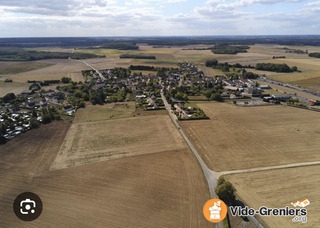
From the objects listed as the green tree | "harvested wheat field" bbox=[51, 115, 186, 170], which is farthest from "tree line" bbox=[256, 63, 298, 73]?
the green tree

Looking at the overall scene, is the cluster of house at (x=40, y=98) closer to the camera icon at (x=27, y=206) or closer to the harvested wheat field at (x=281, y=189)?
the camera icon at (x=27, y=206)

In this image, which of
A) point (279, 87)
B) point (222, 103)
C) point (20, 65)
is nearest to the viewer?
point (222, 103)

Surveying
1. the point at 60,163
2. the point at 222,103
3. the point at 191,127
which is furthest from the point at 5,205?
the point at 222,103

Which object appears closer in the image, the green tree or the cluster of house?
the green tree

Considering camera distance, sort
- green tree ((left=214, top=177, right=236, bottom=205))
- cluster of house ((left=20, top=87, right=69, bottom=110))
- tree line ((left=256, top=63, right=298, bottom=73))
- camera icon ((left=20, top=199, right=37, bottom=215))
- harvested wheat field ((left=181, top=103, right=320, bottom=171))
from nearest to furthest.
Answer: camera icon ((left=20, top=199, right=37, bottom=215)), green tree ((left=214, top=177, right=236, bottom=205)), harvested wheat field ((left=181, top=103, right=320, bottom=171)), cluster of house ((left=20, top=87, right=69, bottom=110)), tree line ((left=256, top=63, right=298, bottom=73))

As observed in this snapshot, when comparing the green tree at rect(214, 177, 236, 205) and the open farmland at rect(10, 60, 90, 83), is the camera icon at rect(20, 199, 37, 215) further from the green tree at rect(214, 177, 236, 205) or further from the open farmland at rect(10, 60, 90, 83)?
the open farmland at rect(10, 60, 90, 83)

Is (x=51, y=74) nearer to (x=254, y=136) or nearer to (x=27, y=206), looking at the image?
(x=27, y=206)

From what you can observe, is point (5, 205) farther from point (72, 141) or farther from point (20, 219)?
point (72, 141)
